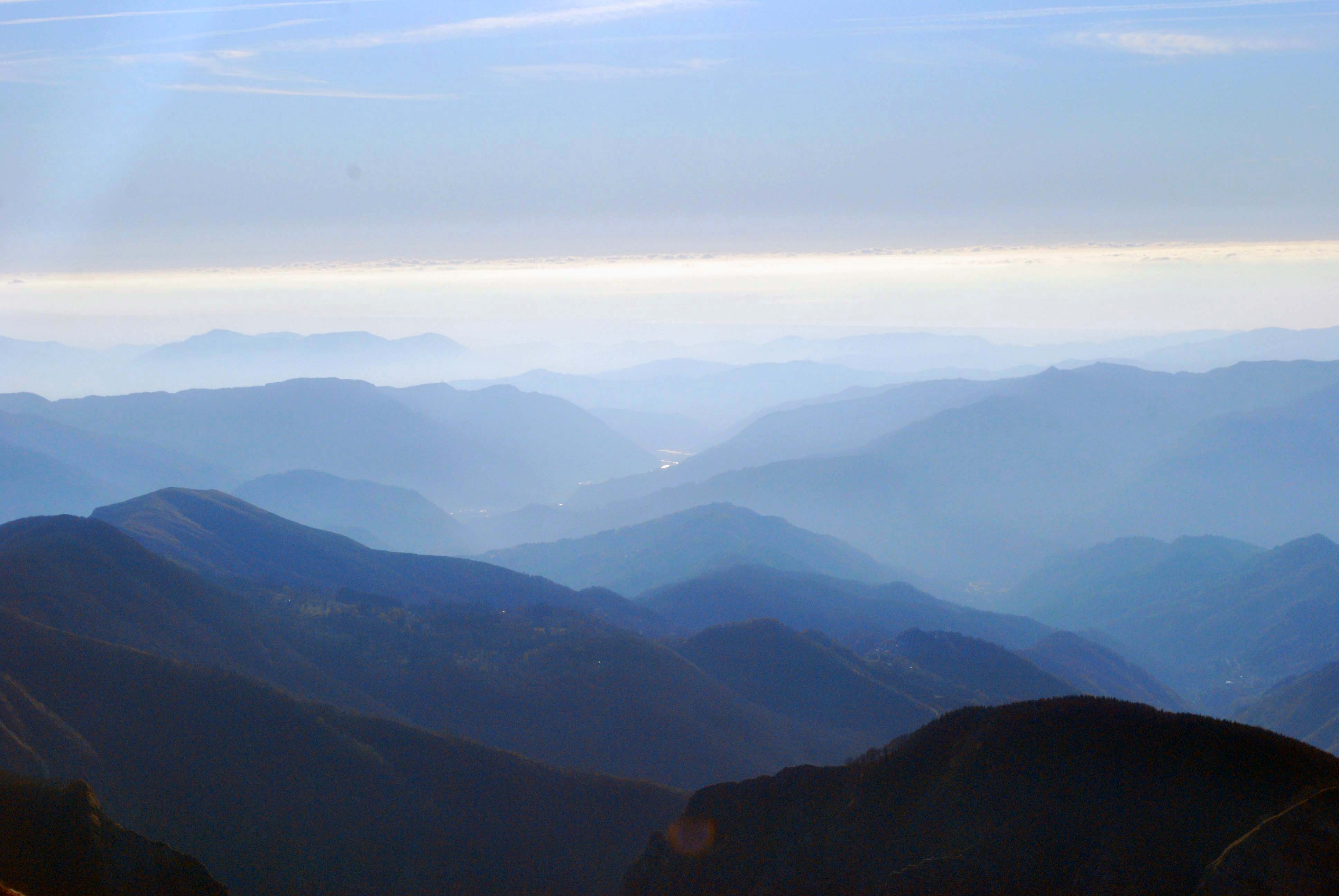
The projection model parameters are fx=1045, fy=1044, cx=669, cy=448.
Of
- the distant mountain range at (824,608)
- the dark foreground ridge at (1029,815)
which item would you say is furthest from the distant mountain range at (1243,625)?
the dark foreground ridge at (1029,815)

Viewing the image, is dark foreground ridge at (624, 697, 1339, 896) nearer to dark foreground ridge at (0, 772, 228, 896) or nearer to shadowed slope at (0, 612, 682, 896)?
shadowed slope at (0, 612, 682, 896)

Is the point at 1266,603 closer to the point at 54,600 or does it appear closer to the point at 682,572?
the point at 682,572

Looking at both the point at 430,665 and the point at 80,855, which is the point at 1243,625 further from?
the point at 80,855

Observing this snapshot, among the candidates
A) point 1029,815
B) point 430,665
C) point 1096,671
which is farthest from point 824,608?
point 1029,815

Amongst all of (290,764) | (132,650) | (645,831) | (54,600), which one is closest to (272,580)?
(54,600)

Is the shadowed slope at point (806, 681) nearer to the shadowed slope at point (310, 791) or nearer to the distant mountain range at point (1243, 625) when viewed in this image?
the shadowed slope at point (310, 791)

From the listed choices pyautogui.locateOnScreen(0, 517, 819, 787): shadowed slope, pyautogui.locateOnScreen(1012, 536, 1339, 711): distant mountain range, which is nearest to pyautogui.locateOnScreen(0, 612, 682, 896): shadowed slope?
pyautogui.locateOnScreen(0, 517, 819, 787): shadowed slope
